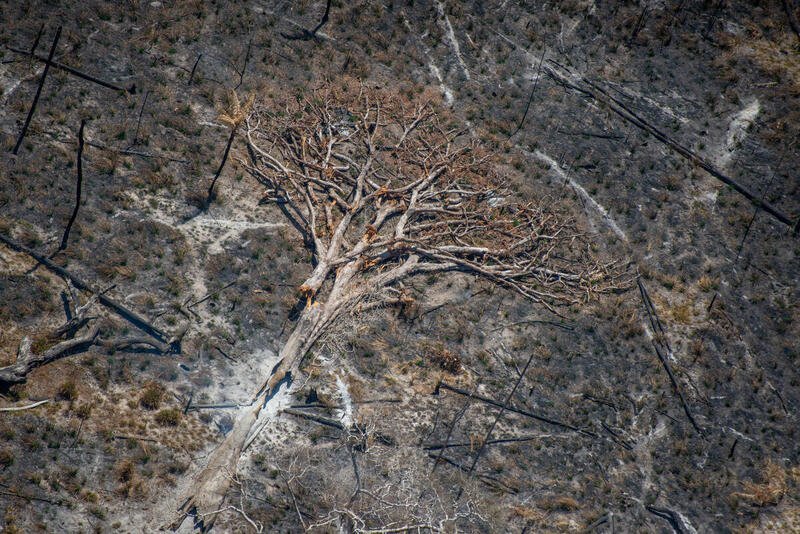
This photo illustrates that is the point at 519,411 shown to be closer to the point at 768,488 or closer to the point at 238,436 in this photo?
the point at 768,488

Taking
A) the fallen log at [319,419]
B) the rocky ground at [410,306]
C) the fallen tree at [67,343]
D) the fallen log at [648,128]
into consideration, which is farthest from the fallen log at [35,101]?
the fallen log at [648,128]

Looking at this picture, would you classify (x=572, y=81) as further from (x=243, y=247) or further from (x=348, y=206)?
(x=243, y=247)

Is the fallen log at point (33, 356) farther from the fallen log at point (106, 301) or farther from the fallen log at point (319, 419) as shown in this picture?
the fallen log at point (319, 419)

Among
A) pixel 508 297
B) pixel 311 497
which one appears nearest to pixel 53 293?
pixel 311 497

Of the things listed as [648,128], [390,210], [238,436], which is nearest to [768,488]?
→ [390,210]

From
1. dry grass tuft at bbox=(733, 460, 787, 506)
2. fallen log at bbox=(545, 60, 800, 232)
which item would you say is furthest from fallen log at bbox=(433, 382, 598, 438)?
fallen log at bbox=(545, 60, 800, 232)
